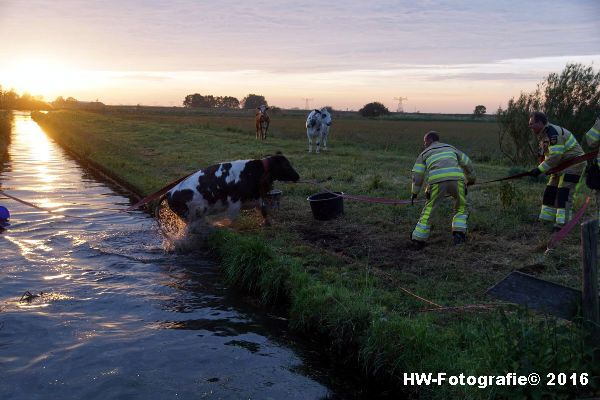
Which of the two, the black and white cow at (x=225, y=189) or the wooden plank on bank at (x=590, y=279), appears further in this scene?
the black and white cow at (x=225, y=189)

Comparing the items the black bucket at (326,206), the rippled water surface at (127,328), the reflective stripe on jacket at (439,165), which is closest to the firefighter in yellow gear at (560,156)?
the reflective stripe on jacket at (439,165)

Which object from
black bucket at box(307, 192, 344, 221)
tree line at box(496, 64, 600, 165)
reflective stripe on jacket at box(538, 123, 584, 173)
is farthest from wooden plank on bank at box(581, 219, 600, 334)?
tree line at box(496, 64, 600, 165)

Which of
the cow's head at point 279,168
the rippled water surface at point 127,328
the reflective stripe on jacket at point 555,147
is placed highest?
the reflective stripe on jacket at point 555,147

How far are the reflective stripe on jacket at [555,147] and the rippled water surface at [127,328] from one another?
17.8 ft

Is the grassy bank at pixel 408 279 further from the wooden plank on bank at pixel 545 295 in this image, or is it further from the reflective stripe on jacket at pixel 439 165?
the reflective stripe on jacket at pixel 439 165

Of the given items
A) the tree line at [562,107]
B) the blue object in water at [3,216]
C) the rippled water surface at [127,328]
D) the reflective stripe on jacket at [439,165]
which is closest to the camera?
the rippled water surface at [127,328]

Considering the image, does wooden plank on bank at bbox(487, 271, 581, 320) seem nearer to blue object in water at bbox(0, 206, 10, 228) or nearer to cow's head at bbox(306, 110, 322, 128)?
blue object in water at bbox(0, 206, 10, 228)

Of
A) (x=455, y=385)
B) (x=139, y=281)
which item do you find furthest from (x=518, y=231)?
(x=139, y=281)

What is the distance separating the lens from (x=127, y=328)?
23.0 ft

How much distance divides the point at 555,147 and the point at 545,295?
5450mm

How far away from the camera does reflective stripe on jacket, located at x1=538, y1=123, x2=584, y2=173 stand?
9188 millimetres

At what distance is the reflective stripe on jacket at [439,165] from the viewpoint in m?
9.09

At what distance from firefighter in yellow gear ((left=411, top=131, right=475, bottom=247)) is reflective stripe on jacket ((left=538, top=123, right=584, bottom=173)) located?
1313 millimetres

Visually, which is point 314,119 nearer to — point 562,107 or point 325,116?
point 325,116
